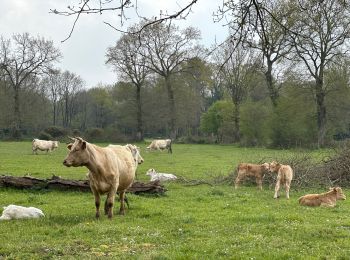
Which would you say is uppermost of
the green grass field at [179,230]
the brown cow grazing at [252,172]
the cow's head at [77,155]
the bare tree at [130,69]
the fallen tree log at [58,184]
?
the bare tree at [130,69]

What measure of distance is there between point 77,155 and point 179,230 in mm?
3324

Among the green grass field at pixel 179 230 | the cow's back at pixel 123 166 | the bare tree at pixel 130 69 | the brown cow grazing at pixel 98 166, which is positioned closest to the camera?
the green grass field at pixel 179 230

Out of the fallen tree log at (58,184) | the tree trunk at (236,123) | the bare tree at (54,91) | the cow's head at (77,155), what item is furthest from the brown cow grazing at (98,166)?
the bare tree at (54,91)

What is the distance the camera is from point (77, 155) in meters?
11.9

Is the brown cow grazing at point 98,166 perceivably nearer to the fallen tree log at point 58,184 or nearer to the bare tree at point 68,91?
the fallen tree log at point 58,184

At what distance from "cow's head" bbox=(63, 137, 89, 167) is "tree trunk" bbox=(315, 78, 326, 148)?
137 feet

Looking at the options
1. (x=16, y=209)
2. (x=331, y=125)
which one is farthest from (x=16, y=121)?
(x=16, y=209)

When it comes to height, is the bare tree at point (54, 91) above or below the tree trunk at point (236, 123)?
above

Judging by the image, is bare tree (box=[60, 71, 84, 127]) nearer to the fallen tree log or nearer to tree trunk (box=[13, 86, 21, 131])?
tree trunk (box=[13, 86, 21, 131])

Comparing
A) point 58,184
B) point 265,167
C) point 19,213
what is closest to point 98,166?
point 19,213

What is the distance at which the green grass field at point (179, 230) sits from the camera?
8250 mm

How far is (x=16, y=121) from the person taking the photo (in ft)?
233

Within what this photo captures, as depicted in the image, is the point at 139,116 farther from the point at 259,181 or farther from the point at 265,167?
the point at 265,167

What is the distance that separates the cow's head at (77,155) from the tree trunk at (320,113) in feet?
137
